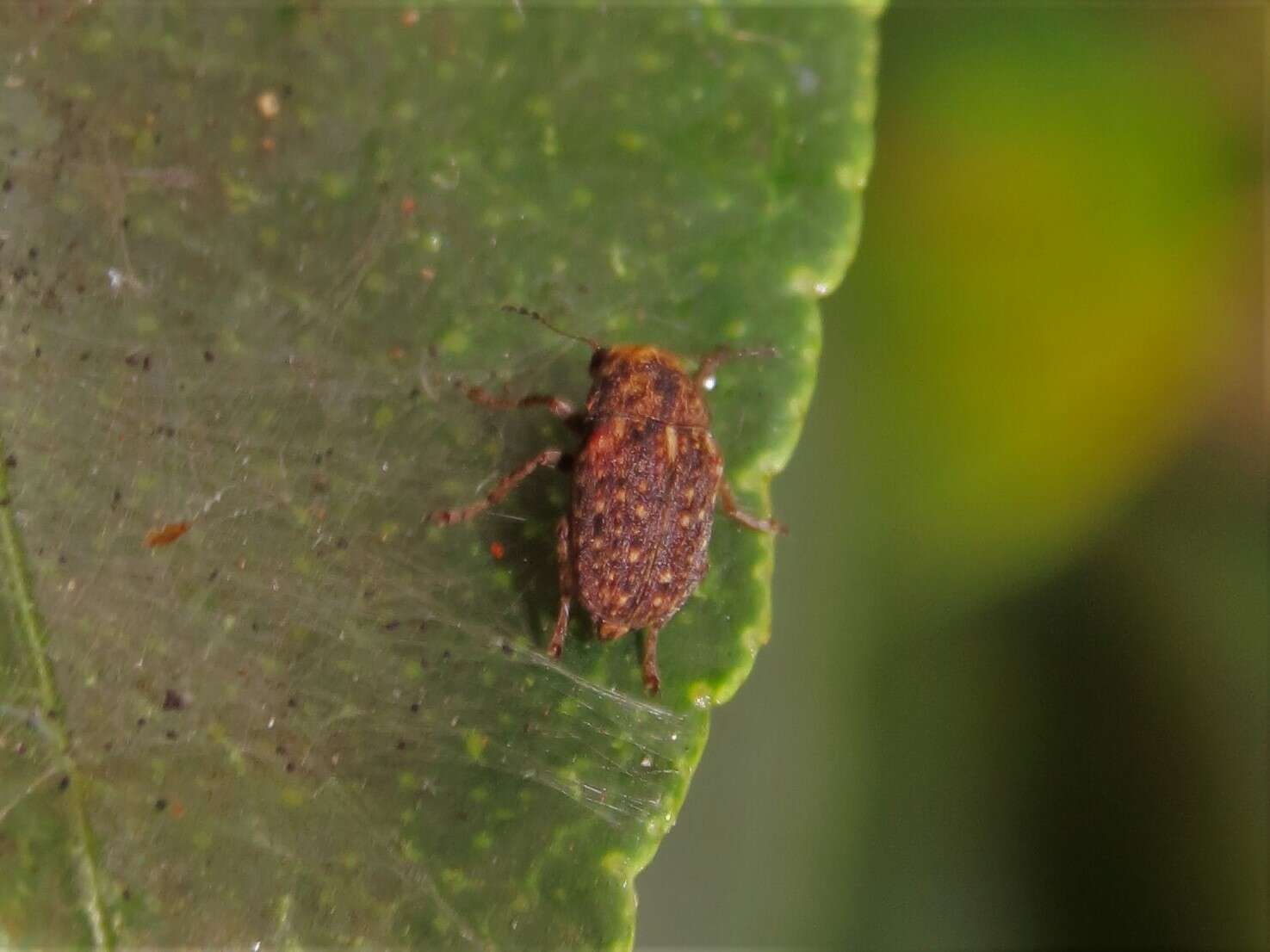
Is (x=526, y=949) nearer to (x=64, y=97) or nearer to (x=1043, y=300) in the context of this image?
(x=64, y=97)

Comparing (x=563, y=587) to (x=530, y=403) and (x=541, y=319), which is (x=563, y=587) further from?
(x=541, y=319)

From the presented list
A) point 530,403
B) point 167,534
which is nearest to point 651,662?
point 530,403

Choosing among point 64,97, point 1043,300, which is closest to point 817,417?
point 1043,300

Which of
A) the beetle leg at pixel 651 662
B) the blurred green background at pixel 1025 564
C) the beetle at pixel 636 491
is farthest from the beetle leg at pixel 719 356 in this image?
the blurred green background at pixel 1025 564

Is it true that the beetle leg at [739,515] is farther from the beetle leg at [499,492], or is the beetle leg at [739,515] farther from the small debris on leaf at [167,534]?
the small debris on leaf at [167,534]

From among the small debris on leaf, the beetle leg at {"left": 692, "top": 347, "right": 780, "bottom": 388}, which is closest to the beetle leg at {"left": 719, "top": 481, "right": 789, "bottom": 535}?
the beetle leg at {"left": 692, "top": 347, "right": 780, "bottom": 388}

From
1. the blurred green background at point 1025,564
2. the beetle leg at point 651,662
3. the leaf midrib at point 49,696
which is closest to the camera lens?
the leaf midrib at point 49,696
